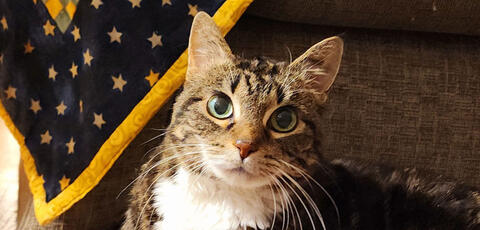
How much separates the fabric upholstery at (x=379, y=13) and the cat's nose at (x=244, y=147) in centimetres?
44

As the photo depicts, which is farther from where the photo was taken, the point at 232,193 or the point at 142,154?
the point at 142,154

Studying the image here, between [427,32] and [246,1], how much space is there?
55cm

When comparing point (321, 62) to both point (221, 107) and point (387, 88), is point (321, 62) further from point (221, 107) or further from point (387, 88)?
point (387, 88)

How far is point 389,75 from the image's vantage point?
1.27 m

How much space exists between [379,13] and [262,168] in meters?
0.56

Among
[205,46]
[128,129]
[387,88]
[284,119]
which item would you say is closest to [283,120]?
[284,119]

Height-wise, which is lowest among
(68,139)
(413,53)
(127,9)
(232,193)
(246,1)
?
(68,139)

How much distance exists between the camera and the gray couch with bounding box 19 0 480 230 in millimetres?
1170

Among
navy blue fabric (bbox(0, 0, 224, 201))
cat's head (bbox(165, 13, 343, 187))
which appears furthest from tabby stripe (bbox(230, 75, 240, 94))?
navy blue fabric (bbox(0, 0, 224, 201))

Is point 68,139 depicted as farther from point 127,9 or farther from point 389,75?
point 389,75

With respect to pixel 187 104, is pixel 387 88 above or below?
above

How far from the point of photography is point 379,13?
45.4 inches

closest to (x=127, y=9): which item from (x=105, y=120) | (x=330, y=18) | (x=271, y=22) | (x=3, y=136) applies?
(x=105, y=120)

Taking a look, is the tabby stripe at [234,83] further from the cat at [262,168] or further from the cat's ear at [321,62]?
the cat's ear at [321,62]
